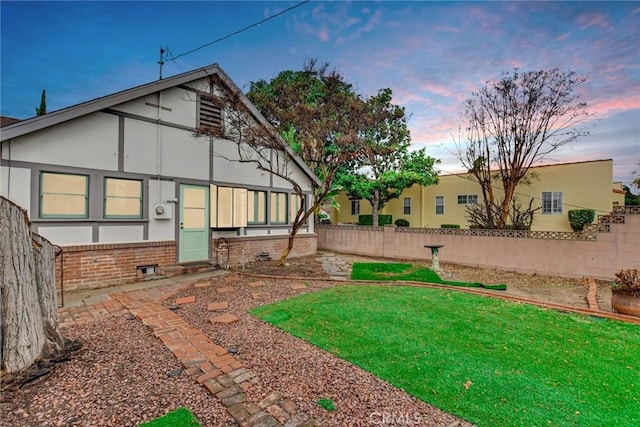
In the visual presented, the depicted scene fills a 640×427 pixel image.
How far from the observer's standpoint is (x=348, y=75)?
629 inches

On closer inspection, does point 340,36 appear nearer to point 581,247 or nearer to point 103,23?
point 103,23

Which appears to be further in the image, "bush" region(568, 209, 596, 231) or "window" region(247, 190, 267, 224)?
"bush" region(568, 209, 596, 231)

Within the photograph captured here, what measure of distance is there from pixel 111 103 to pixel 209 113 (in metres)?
2.64

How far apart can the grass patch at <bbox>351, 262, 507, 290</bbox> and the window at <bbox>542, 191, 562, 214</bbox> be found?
11.2 meters

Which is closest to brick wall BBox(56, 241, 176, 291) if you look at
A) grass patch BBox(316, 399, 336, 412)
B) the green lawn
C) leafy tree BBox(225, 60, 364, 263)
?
leafy tree BBox(225, 60, 364, 263)

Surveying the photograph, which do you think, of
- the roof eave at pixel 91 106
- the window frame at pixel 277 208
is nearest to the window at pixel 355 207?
the window frame at pixel 277 208

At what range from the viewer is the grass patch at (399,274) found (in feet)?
23.3

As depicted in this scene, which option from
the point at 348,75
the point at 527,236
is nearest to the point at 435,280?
the point at 527,236

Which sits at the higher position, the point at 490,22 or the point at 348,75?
the point at 348,75

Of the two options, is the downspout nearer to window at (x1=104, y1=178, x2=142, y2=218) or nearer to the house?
the house

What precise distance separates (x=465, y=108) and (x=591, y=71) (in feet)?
12.5

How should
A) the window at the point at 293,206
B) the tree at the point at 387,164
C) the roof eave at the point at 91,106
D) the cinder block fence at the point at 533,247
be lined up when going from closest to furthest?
1. the roof eave at the point at 91,106
2. the cinder block fence at the point at 533,247
3. the window at the point at 293,206
4. the tree at the point at 387,164

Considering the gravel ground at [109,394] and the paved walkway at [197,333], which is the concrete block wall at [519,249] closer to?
the paved walkway at [197,333]

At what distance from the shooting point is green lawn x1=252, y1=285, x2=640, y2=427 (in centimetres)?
245
